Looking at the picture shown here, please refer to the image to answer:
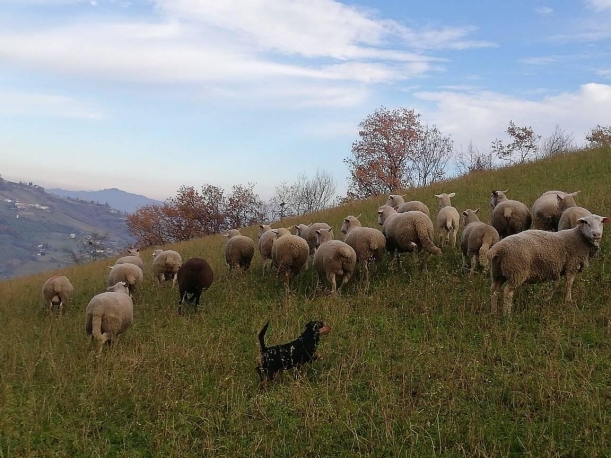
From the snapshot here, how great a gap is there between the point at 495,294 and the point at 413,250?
305 cm

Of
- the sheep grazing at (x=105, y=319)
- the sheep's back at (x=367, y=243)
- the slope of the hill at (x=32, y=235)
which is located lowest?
the slope of the hill at (x=32, y=235)

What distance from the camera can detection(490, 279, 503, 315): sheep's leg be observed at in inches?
299

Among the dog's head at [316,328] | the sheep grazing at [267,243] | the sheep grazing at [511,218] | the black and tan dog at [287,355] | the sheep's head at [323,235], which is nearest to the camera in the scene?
the black and tan dog at [287,355]

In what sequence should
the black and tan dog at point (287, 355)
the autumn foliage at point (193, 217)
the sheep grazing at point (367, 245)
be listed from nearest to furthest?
the black and tan dog at point (287, 355) → the sheep grazing at point (367, 245) → the autumn foliage at point (193, 217)

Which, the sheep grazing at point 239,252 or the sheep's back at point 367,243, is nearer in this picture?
the sheep's back at point 367,243

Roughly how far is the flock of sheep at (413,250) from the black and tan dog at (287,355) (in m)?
3.20

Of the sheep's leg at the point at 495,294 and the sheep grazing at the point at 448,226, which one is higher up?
the sheep grazing at the point at 448,226

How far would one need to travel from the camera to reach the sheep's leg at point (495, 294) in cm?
761

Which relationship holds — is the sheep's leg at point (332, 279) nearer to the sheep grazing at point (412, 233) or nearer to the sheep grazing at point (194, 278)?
the sheep grazing at point (412, 233)

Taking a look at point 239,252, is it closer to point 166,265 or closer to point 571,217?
point 166,265

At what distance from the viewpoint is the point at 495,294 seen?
766 centimetres

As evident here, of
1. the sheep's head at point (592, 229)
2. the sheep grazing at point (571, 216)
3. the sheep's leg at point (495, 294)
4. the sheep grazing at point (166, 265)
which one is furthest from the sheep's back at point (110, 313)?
the sheep grazing at point (571, 216)

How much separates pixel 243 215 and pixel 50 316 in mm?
37735

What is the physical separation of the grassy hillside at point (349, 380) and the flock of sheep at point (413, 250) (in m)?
0.51
